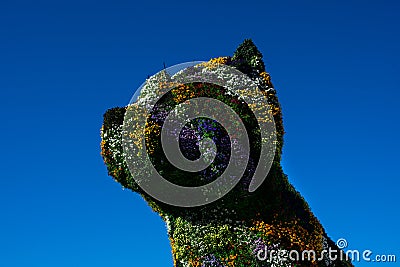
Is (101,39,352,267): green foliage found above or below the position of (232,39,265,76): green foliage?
below

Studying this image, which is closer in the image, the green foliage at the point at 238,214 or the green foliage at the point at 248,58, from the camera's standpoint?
the green foliage at the point at 238,214

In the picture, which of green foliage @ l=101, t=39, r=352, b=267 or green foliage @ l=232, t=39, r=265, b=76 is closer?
green foliage @ l=101, t=39, r=352, b=267

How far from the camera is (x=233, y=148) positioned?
1188 cm

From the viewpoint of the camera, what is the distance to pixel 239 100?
1211cm

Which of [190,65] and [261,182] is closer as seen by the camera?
[261,182]

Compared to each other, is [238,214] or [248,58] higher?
[248,58]

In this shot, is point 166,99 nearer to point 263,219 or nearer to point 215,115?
point 215,115

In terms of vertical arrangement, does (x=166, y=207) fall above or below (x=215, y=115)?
below

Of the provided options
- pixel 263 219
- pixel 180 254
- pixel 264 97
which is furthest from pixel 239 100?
pixel 180 254

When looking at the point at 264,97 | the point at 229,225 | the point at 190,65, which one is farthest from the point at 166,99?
the point at 229,225

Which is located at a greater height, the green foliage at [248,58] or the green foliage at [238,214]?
the green foliage at [248,58]

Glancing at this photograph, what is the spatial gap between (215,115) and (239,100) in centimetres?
60

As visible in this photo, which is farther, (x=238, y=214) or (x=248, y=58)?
(x=248, y=58)

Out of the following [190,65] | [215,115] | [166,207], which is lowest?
[166,207]
